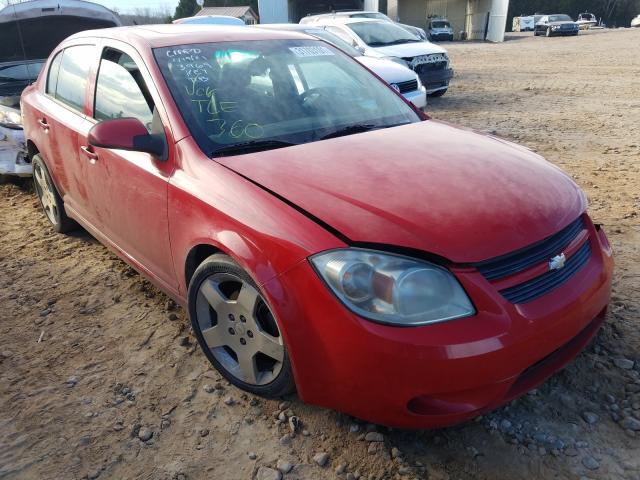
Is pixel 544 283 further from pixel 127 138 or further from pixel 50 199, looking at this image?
pixel 50 199

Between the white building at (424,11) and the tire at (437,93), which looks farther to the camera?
the white building at (424,11)

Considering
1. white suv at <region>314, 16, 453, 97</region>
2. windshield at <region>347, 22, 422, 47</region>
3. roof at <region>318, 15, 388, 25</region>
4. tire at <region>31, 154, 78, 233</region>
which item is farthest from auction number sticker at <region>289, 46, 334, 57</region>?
roof at <region>318, 15, 388, 25</region>

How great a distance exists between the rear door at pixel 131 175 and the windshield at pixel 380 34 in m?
7.97

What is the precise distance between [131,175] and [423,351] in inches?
71.6

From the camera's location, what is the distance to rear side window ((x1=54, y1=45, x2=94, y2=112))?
3355mm

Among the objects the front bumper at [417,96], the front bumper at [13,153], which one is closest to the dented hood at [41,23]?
the front bumper at [13,153]

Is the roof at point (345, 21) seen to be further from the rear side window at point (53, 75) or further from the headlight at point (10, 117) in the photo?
the rear side window at point (53, 75)

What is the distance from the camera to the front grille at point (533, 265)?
1860mm

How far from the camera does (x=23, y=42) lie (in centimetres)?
595

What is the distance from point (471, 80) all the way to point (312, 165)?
40.3 ft

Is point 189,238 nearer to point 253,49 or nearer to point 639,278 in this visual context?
point 253,49

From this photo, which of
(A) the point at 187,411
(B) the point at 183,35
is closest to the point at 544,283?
(A) the point at 187,411

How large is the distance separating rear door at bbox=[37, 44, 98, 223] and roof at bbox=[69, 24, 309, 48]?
29cm

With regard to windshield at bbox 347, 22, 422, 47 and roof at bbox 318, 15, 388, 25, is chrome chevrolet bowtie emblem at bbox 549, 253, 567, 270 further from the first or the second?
roof at bbox 318, 15, 388, 25
